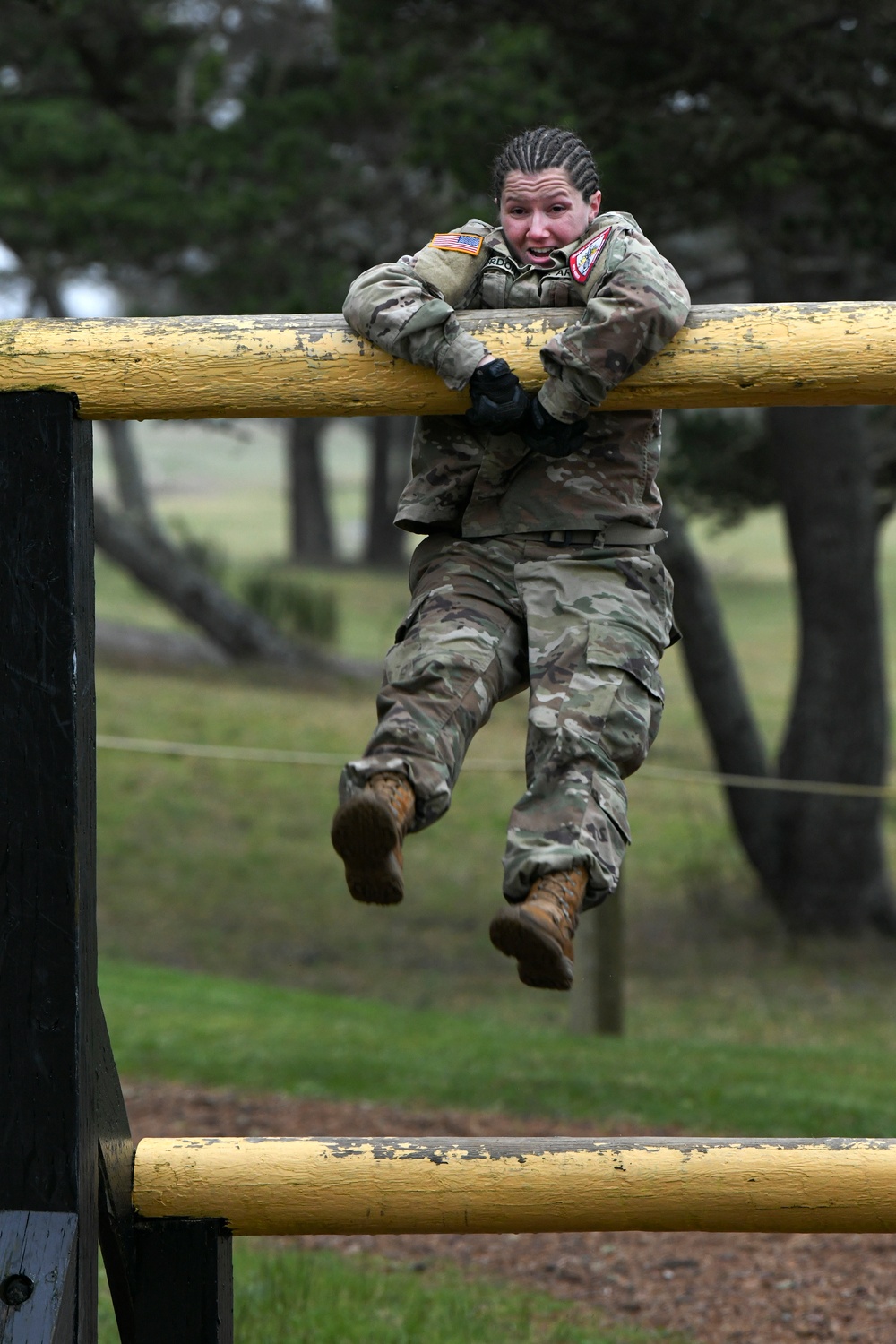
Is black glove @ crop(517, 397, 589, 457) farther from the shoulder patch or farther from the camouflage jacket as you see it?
the shoulder patch

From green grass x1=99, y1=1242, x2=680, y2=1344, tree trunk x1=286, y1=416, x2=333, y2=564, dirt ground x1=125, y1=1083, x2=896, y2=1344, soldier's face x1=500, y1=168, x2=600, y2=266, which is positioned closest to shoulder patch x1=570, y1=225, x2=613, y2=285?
soldier's face x1=500, y1=168, x2=600, y2=266

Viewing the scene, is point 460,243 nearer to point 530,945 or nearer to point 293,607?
point 530,945

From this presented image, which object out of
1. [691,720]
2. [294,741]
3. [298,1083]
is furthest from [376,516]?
[298,1083]

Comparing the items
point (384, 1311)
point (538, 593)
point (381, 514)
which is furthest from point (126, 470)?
point (538, 593)

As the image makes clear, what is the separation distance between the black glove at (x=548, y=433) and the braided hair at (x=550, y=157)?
46 centimetres

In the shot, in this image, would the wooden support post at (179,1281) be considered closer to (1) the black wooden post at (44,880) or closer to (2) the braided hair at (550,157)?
(1) the black wooden post at (44,880)

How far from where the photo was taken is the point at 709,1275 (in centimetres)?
436

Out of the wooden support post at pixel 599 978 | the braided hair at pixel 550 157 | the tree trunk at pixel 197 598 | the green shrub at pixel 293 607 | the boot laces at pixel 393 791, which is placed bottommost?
the boot laces at pixel 393 791

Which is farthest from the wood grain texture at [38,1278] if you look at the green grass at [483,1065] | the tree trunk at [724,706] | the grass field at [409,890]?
the tree trunk at [724,706]

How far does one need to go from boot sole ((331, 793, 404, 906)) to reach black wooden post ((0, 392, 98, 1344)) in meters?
0.35

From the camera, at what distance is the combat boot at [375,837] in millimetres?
2283

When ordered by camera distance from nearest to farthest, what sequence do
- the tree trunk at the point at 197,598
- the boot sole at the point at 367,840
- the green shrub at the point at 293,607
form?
the boot sole at the point at 367,840, the tree trunk at the point at 197,598, the green shrub at the point at 293,607

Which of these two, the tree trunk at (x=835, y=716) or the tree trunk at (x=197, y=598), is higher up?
the tree trunk at (x=197, y=598)

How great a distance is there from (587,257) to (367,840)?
94 centimetres
